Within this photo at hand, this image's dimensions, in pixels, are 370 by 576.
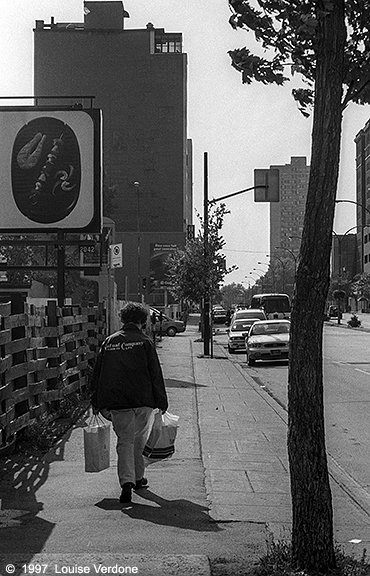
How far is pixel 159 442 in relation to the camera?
300 inches

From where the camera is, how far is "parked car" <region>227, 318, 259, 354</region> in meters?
35.0

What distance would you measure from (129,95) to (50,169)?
82.2m

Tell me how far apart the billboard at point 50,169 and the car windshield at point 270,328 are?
1192 centimetres

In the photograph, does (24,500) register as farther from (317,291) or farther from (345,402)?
(345,402)

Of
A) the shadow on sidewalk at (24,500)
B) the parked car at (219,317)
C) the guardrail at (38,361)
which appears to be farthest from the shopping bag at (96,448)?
the parked car at (219,317)

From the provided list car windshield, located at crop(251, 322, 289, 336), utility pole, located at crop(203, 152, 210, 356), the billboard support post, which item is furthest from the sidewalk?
utility pole, located at crop(203, 152, 210, 356)

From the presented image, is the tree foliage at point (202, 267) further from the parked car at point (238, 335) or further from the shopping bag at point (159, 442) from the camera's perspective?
the shopping bag at point (159, 442)

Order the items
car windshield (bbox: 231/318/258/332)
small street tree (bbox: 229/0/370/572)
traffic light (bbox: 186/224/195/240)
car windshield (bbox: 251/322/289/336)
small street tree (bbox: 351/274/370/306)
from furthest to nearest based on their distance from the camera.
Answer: small street tree (bbox: 351/274/370/306) < traffic light (bbox: 186/224/195/240) < car windshield (bbox: 231/318/258/332) < car windshield (bbox: 251/322/289/336) < small street tree (bbox: 229/0/370/572)

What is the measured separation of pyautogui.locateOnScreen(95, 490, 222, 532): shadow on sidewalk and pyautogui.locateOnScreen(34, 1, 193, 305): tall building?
3518 inches

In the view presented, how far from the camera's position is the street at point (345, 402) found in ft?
31.3

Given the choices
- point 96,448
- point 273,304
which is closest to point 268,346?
point 96,448

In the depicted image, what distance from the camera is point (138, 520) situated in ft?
20.6

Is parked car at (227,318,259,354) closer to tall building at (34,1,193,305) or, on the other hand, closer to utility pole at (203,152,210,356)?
utility pole at (203,152,210,356)

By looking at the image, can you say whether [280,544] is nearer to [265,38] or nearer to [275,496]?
[275,496]
